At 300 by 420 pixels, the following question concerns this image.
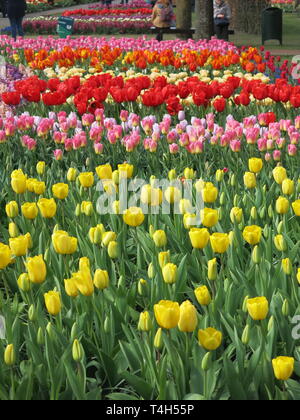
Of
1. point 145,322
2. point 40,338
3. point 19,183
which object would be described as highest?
point 19,183

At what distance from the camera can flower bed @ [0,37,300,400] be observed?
211 centimetres

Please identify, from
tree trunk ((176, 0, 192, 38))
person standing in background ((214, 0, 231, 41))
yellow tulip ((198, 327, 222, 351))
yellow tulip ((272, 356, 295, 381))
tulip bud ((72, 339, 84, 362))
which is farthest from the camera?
tree trunk ((176, 0, 192, 38))

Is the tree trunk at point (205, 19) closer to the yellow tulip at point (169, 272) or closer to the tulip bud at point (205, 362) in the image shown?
the yellow tulip at point (169, 272)

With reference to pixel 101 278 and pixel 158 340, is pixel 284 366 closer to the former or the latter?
pixel 158 340

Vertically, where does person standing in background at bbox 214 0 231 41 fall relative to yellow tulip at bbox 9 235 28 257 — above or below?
above

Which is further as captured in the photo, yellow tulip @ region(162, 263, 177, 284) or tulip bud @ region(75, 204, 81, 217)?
tulip bud @ region(75, 204, 81, 217)

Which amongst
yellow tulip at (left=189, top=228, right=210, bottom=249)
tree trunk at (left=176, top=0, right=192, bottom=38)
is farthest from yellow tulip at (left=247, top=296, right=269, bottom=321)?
tree trunk at (left=176, top=0, right=192, bottom=38)

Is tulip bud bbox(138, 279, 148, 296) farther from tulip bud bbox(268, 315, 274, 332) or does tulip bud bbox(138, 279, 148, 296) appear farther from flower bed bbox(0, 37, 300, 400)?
tulip bud bbox(268, 315, 274, 332)

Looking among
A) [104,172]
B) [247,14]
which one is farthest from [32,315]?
[247,14]

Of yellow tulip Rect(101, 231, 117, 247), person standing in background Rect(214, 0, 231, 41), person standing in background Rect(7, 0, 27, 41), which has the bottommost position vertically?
yellow tulip Rect(101, 231, 117, 247)

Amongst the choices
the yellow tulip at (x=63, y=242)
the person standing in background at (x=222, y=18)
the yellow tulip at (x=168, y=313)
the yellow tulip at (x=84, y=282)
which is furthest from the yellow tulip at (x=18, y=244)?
the person standing in background at (x=222, y=18)

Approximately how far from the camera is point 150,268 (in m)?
2.61

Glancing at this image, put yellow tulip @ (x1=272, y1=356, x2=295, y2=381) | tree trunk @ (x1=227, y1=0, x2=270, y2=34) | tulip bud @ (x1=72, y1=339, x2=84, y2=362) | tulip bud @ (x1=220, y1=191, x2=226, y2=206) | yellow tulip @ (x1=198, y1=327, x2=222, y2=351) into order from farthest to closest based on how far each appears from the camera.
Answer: tree trunk @ (x1=227, y1=0, x2=270, y2=34) < tulip bud @ (x1=220, y1=191, x2=226, y2=206) < tulip bud @ (x1=72, y1=339, x2=84, y2=362) < yellow tulip @ (x1=198, y1=327, x2=222, y2=351) < yellow tulip @ (x1=272, y1=356, x2=295, y2=381)
